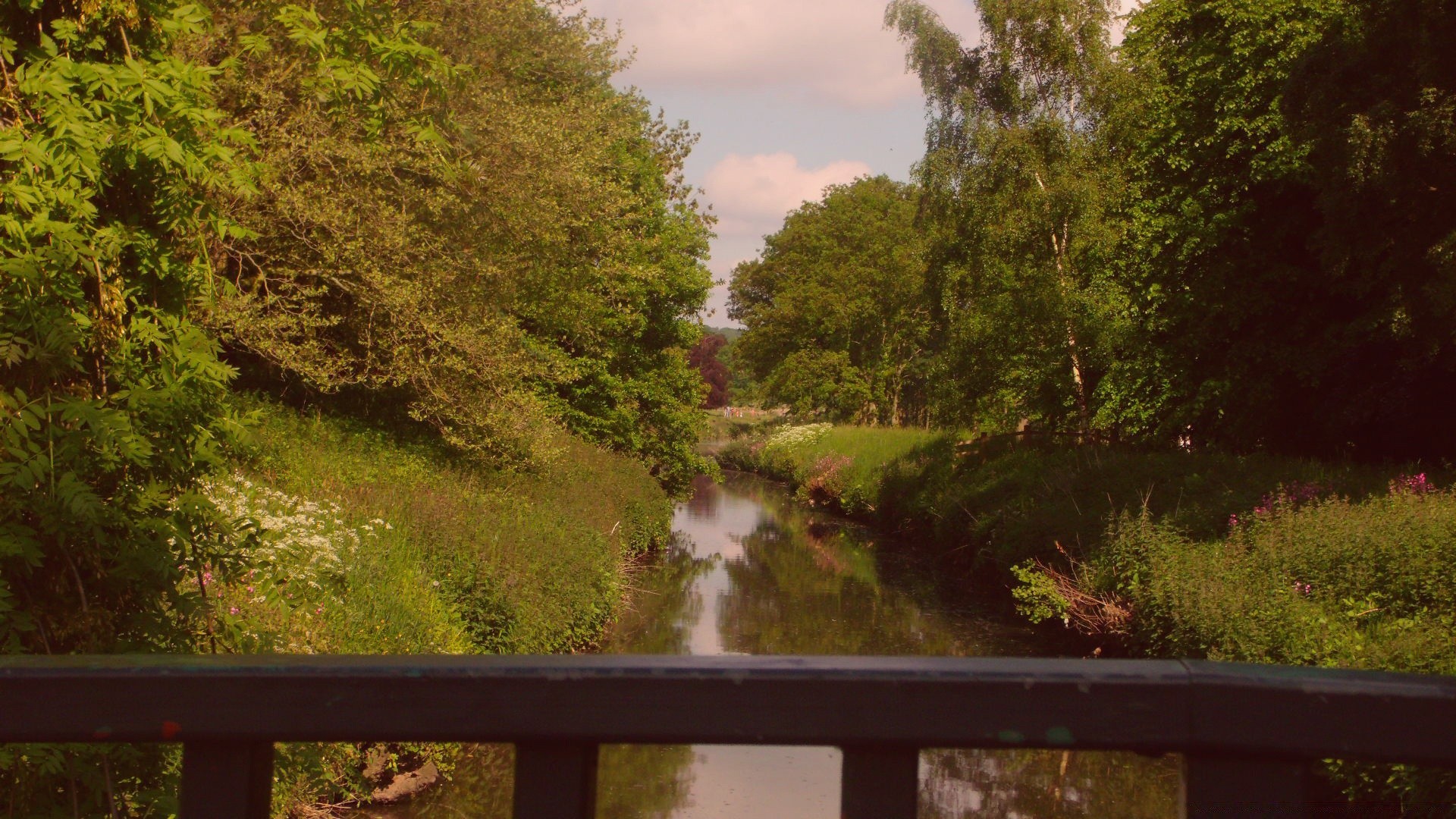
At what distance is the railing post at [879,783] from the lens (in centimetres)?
159

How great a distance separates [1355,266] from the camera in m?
19.1

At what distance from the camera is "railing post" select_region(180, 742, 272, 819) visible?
161 centimetres

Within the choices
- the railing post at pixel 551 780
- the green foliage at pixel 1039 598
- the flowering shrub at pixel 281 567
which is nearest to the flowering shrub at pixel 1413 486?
the green foliage at pixel 1039 598

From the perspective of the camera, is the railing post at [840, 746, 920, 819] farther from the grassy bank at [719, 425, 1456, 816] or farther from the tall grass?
the tall grass

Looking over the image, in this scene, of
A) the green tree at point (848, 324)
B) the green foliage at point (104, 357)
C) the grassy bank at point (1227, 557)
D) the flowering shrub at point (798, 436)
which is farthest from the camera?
the green tree at point (848, 324)

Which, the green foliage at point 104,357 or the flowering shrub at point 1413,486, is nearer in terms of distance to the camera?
the green foliage at point 104,357

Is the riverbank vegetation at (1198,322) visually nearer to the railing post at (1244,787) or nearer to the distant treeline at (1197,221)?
the distant treeline at (1197,221)

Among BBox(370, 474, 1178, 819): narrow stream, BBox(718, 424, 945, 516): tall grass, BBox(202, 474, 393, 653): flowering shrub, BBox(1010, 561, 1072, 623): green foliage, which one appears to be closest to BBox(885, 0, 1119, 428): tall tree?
BBox(370, 474, 1178, 819): narrow stream

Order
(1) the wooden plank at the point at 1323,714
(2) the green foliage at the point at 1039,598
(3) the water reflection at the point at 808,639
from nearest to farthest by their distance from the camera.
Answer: (1) the wooden plank at the point at 1323,714, (3) the water reflection at the point at 808,639, (2) the green foliage at the point at 1039,598

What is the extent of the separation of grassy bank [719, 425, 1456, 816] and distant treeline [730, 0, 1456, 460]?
160cm

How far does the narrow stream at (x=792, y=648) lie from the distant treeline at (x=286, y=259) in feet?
7.67

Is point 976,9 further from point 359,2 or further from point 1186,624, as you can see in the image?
point 359,2

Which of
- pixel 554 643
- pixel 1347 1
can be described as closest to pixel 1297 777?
pixel 554 643

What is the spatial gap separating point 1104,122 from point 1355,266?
8265 millimetres
